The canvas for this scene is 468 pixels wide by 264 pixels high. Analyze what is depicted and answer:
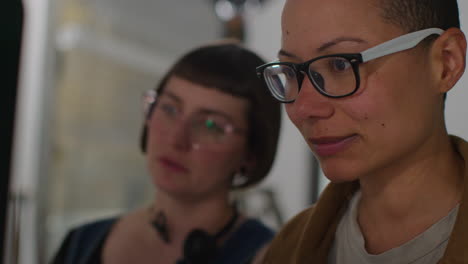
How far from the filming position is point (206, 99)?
1058 mm

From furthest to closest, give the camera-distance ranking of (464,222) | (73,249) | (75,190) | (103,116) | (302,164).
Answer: (103,116) < (75,190) < (302,164) < (73,249) < (464,222)

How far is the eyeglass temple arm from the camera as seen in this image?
59cm

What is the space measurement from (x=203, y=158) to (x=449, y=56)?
60cm

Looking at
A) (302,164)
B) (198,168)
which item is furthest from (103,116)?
(198,168)

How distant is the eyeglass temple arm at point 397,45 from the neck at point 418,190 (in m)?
0.15

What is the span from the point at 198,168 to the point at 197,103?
154mm

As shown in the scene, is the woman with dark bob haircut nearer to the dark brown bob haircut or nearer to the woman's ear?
the dark brown bob haircut

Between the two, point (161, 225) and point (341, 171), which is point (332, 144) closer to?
point (341, 171)

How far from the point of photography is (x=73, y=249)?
4.06 ft

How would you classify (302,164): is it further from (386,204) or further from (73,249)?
(386,204)

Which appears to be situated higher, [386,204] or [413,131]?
[413,131]

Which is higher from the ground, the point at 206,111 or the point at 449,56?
the point at 449,56

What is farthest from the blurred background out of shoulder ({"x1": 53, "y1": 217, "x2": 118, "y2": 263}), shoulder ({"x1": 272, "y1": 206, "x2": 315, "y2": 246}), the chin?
the chin

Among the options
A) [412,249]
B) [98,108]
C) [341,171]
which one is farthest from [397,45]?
[98,108]
